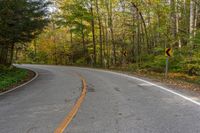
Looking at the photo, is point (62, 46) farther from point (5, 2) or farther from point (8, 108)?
point (8, 108)

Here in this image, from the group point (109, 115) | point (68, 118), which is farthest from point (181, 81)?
point (68, 118)

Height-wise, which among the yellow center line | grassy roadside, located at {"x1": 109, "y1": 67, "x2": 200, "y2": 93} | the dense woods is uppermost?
the dense woods

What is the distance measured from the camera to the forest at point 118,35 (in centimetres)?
1912

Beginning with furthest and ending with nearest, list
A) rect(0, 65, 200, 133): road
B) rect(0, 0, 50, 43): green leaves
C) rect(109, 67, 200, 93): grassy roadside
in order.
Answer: rect(0, 0, 50, 43): green leaves → rect(109, 67, 200, 93): grassy roadside → rect(0, 65, 200, 133): road

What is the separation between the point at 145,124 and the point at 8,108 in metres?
4.53

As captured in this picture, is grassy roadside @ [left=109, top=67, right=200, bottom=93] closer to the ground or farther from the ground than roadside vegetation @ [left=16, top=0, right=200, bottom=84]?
closer to the ground

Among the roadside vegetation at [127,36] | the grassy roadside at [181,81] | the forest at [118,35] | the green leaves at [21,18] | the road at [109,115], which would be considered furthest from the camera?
the roadside vegetation at [127,36]

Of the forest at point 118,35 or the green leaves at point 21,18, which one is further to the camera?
the forest at point 118,35

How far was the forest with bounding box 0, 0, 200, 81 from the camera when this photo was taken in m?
19.1

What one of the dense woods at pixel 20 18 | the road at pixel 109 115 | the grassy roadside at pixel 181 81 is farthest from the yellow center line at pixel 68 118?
the dense woods at pixel 20 18

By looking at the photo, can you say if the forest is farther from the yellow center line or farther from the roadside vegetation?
the yellow center line

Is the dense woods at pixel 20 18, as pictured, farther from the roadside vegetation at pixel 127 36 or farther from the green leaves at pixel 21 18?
the roadside vegetation at pixel 127 36

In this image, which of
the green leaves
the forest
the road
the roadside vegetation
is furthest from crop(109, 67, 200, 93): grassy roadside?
the green leaves

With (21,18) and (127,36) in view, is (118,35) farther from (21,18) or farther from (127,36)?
(21,18)
